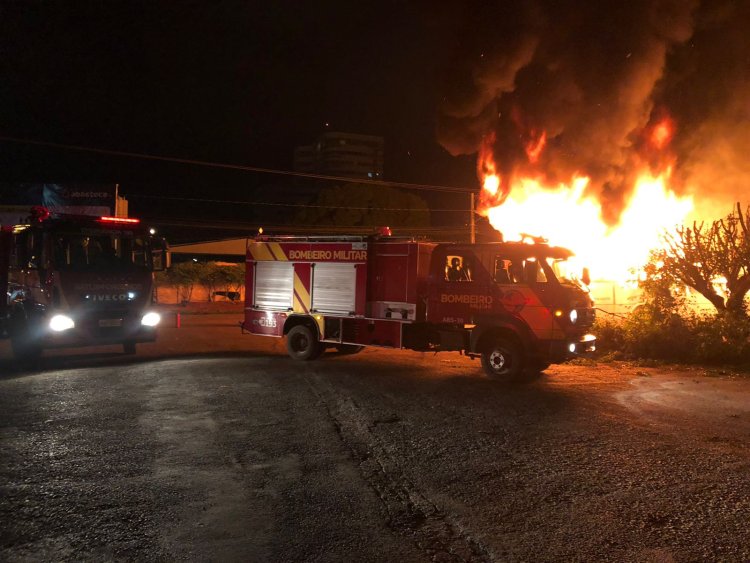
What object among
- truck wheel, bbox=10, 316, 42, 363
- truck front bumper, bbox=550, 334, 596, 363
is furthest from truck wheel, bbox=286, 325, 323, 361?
truck front bumper, bbox=550, 334, 596, 363

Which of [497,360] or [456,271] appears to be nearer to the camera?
[497,360]

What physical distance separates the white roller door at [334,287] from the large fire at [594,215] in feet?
27.6

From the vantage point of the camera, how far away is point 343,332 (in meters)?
12.8

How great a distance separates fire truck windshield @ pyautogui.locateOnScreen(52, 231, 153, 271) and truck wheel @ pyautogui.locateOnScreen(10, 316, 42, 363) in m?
1.61

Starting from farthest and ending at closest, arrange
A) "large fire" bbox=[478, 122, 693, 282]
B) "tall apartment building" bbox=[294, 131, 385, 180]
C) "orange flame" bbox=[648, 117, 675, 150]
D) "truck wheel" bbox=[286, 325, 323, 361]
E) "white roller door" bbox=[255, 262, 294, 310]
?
"tall apartment building" bbox=[294, 131, 385, 180]
"orange flame" bbox=[648, 117, 675, 150]
"large fire" bbox=[478, 122, 693, 282]
"white roller door" bbox=[255, 262, 294, 310]
"truck wheel" bbox=[286, 325, 323, 361]

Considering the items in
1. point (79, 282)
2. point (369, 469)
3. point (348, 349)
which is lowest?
point (369, 469)

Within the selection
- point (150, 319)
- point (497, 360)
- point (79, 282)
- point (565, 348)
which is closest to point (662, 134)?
point (565, 348)

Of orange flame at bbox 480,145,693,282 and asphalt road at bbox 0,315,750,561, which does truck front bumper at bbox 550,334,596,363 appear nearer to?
asphalt road at bbox 0,315,750,561

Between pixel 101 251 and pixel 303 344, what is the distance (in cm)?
450

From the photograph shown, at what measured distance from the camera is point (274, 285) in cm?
1395

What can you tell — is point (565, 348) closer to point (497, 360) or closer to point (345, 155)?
point (497, 360)

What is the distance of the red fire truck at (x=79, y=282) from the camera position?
11805 millimetres

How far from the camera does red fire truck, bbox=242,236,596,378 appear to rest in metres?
10.7

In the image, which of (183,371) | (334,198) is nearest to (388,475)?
(183,371)
